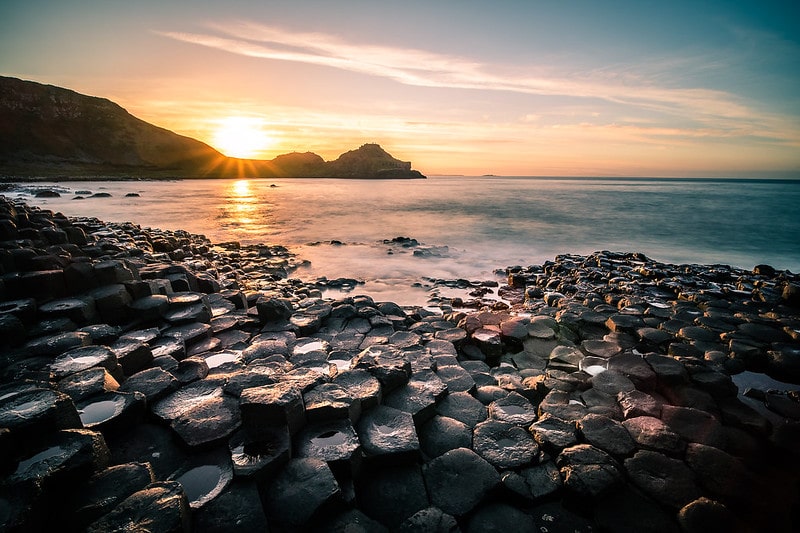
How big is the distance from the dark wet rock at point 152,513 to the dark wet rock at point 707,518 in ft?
11.7

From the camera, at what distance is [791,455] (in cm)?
324

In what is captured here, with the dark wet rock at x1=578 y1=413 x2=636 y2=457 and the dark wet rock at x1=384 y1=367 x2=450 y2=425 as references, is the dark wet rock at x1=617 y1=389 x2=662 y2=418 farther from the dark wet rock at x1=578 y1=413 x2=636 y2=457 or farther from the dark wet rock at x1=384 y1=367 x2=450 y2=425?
the dark wet rock at x1=384 y1=367 x2=450 y2=425

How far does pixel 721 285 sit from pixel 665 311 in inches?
171

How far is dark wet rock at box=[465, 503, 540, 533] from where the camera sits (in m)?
2.60

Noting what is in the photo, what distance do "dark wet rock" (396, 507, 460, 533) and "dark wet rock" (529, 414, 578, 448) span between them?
1.25 meters

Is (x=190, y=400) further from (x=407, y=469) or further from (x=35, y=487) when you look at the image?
(x=407, y=469)

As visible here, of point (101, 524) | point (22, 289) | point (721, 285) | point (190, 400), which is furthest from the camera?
point (721, 285)

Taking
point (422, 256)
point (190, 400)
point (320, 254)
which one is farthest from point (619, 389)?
point (320, 254)

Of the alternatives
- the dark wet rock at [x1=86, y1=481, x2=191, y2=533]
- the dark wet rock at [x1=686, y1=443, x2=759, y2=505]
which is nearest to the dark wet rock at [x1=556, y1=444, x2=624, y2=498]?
the dark wet rock at [x1=686, y1=443, x2=759, y2=505]

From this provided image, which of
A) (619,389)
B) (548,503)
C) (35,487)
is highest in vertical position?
(35,487)

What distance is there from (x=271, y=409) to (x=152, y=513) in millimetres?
965

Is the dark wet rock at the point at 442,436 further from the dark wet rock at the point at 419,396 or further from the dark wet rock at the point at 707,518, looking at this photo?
the dark wet rock at the point at 707,518

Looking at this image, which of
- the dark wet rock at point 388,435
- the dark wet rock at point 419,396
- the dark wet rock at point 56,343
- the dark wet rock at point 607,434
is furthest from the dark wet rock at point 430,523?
the dark wet rock at point 56,343

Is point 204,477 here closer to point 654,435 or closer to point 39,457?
point 39,457
